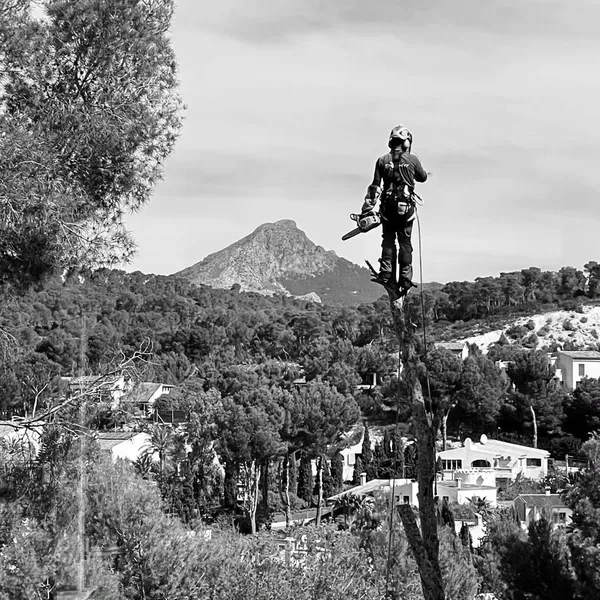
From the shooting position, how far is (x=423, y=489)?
14.6ft

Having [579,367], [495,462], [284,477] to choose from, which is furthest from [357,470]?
[579,367]

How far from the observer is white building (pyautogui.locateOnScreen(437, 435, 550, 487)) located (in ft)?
105

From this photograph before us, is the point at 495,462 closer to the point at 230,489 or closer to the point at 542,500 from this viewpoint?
the point at 542,500

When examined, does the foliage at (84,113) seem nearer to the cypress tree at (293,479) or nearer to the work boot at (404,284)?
the work boot at (404,284)

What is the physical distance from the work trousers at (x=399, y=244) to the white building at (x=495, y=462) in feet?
90.6

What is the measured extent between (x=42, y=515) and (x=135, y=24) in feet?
12.9

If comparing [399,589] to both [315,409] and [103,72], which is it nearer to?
[103,72]

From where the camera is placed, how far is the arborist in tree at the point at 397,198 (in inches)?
166

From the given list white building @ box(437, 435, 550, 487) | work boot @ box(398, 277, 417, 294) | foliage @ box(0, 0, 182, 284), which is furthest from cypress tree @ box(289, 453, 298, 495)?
work boot @ box(398, 277, 417, 294)

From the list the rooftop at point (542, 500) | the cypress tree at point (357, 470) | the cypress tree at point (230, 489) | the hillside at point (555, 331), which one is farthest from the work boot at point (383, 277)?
the hillside at point (555, 331)

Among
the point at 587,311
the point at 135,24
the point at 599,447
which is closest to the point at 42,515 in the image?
the point at 135,24

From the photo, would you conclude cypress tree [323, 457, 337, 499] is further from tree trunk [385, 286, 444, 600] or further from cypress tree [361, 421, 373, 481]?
tree trunk [385, 286, 444, 600]

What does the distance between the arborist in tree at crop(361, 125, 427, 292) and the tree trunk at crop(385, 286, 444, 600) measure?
10.6 inches

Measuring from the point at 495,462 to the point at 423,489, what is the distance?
3061 centimetres
